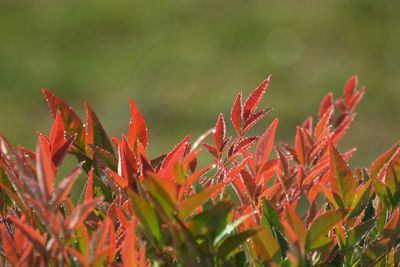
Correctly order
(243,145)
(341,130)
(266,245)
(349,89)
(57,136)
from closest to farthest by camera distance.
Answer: (266,245), (57,136), (243,145), (341,130), (349,89)

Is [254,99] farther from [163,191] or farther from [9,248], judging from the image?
[9,248]

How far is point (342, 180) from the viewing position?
1.55 m

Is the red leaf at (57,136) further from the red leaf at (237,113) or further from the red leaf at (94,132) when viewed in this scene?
the red leaf at (237,113)

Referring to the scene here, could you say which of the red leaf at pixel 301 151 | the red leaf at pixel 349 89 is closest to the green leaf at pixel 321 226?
the red leaf at pixel 301 151

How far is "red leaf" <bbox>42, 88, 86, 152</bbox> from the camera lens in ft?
5.87

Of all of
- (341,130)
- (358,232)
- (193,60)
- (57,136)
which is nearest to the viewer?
(358,232)

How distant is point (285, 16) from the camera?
754 cm

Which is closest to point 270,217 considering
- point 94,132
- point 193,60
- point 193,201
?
point 193,201

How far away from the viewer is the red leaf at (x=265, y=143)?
1653mm

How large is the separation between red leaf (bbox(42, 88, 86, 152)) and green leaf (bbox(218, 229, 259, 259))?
21.7 inches

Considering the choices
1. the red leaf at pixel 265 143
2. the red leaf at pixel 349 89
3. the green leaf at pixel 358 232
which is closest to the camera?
the green leaf at pixel 358 232

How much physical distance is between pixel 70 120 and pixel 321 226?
2.05 ft

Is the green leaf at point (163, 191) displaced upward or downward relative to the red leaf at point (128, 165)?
downward

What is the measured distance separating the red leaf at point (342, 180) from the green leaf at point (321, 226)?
0.36 feet
